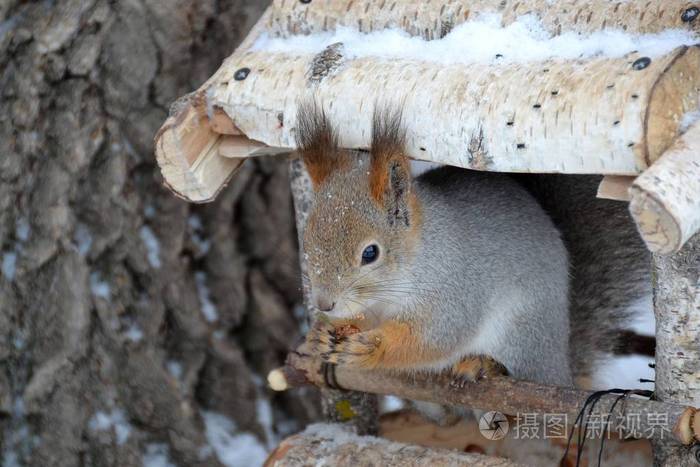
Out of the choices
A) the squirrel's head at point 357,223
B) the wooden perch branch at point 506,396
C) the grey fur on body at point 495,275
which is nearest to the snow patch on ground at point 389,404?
the wooden perch branch at point 506,396

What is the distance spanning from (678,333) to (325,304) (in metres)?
0.50

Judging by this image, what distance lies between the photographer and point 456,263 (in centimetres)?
157

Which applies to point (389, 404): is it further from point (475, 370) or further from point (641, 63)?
point (641, 63)

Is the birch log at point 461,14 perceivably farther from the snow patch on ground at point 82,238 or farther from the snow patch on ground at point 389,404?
the snow patch on ground at point 389,404

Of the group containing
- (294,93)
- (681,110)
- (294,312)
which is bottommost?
(294,312)

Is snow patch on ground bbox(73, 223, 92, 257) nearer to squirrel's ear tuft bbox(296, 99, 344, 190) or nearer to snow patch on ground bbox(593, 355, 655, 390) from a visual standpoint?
squirrel's ear tuft bbox(296, 99, 344, 190)

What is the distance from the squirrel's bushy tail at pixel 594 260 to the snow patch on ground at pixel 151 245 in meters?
0.89

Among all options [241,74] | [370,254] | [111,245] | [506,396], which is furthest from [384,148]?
[111,245]

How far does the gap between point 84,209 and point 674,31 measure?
1.36m

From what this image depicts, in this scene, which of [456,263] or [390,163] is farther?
[456,263]

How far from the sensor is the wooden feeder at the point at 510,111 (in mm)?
1164

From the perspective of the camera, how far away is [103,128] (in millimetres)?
2127

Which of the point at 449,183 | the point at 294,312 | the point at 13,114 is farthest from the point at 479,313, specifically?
the point at 13,114

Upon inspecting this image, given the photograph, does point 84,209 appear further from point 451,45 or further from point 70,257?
point 451,45
